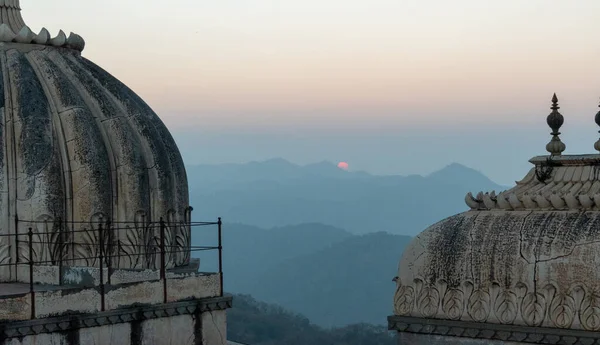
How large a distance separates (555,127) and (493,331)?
277 centimetres

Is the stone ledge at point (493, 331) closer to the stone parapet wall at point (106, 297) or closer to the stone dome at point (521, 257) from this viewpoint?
the stone dome at point (521, 257)

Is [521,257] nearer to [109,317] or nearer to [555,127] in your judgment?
[555,127]

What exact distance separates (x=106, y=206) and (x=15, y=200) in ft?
4.11

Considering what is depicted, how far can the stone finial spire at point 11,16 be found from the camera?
17.0 meters

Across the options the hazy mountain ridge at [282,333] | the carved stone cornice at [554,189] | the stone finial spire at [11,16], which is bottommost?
the hazy mountain ridge at [282,333]

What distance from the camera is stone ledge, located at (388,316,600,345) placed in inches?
464

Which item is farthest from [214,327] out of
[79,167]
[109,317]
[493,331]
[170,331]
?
[493,331]

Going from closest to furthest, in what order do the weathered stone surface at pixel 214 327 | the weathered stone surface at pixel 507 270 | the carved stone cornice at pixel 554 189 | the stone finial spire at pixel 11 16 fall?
the weathered stone surface at pixel 507 270, the carved stone cornice at pixel 554 189, the weathered stone surface at pixel 214 327, the stone finial spire at pixel 11 16

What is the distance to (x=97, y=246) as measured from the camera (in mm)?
15172

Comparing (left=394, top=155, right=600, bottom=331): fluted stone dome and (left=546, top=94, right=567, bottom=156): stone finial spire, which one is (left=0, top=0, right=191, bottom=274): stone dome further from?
(left=546, top=94, right=567, bottom=156): stone finial spire

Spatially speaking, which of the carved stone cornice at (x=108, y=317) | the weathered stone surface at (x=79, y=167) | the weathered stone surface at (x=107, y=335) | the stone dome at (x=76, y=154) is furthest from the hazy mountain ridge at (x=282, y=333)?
the weathered stone surface at (x=107, y=335)

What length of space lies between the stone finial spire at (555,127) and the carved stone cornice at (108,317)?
5028 mm

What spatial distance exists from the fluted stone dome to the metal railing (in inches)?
119

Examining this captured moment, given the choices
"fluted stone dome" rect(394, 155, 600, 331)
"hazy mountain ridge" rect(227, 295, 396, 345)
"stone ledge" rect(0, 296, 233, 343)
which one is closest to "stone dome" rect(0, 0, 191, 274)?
"stone ledge" rect(0, 296, 233, 343)
